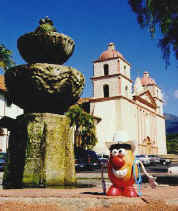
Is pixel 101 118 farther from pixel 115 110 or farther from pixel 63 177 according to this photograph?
pixel 63 177

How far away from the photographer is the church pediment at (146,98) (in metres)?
49.2

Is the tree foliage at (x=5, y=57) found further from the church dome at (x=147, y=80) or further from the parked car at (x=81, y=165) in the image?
the church dome at (x=147, y=80)

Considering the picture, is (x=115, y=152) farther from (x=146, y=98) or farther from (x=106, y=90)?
(x=146, y=98)

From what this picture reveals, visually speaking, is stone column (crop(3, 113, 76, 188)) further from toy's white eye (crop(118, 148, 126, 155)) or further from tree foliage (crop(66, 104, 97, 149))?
tree foliage (crop(66, 104, 97, 149))

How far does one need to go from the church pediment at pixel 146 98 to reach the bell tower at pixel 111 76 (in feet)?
15.8

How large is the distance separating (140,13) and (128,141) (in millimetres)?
7499

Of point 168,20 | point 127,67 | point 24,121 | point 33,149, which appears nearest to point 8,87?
point 24,121

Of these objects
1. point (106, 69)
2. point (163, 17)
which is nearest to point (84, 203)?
point (163, 17)

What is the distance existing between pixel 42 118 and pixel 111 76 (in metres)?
38.7

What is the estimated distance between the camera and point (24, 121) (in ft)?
14.9

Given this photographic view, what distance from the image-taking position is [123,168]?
3105 mm

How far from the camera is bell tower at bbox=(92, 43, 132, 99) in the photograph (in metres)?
42.2

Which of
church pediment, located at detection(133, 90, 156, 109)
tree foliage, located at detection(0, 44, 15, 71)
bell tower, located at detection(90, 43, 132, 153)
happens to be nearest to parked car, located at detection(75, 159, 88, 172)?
tree foliage, located at detection(0, 44, 15, 71)

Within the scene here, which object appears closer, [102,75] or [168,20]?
[168,20]
